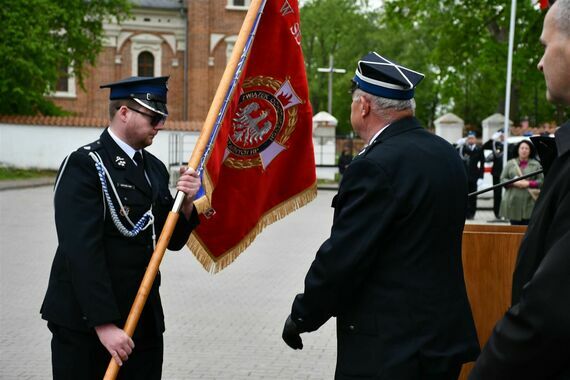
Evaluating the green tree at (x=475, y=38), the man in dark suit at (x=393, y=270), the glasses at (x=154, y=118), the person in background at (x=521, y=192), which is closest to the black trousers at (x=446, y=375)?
the man in dark suit at (x=393, y=270)

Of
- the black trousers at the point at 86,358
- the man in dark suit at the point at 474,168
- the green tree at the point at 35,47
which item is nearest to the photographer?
the black trousers at the point at 86,358

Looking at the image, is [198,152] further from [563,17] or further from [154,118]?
[563,17]

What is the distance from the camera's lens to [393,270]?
10.7 feet

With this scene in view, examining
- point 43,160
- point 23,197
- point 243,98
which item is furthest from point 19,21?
point 243,98

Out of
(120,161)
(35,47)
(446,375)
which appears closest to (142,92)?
(120,161)

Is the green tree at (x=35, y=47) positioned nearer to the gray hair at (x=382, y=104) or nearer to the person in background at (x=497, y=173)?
the person in background at (x=497, y=173)

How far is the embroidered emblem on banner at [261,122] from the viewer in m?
4.58

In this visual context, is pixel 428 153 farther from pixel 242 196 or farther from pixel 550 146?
pixel 242 196

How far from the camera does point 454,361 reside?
334 centimetres

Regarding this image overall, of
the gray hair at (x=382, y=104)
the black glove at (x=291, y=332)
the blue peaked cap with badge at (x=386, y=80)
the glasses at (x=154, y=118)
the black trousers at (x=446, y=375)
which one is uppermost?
the blue peaked cap with badge at (x=386, y=80)

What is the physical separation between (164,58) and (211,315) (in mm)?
43481

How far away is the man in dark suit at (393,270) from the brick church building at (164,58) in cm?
4584

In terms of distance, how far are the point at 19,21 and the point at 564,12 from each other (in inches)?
1357

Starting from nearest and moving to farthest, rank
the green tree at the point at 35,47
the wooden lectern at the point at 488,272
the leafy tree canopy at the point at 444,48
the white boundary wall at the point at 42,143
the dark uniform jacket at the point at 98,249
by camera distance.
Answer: the dark uniform jacket at the point at 98,249 < the wooden lectern at the point at 488,272 < the leafy tree canopy at the point at 444,48 < the green tree at the point at 35,47 < the white boundary wall at the point at 42,143
